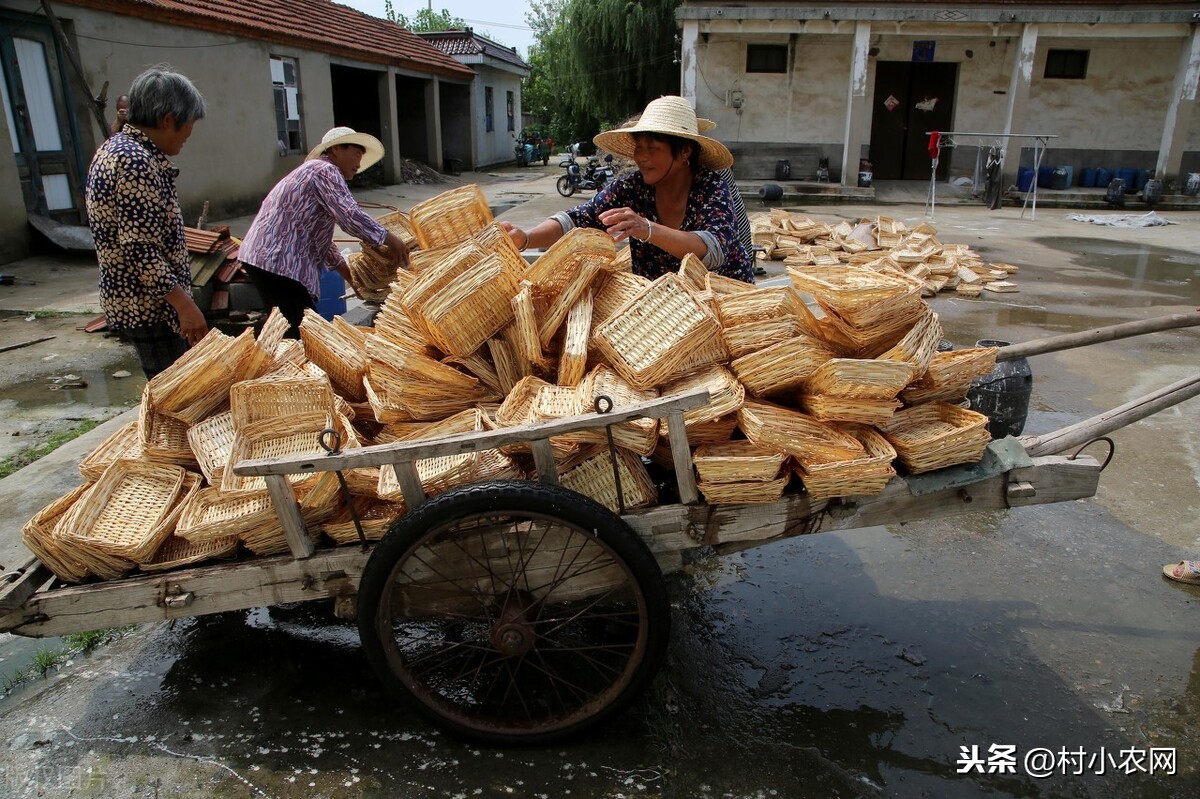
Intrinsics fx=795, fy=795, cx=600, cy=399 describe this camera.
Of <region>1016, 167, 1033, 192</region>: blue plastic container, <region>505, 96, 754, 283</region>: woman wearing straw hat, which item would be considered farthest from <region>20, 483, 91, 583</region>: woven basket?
<region>1016, 167, 1033, 192</region>: blue plastic container

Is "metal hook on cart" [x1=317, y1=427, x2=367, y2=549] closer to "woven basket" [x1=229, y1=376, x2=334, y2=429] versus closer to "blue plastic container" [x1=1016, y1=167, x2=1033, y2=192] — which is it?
"woven basket" [x1=229, y1=376, x2=334, y2=429]

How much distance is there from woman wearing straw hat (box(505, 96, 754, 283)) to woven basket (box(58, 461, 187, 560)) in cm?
154

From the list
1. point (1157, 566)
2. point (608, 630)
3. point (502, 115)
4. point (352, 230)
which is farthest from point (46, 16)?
point (502, 115)

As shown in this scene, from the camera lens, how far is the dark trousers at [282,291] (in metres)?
4.18

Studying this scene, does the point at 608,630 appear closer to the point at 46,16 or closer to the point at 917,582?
the point at 917,582

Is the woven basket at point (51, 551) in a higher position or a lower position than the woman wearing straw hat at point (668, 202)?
lower

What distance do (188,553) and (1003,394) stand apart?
270cm

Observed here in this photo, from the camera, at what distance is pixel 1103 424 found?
2.57m

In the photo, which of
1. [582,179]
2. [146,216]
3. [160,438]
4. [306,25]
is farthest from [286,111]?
[160,438]

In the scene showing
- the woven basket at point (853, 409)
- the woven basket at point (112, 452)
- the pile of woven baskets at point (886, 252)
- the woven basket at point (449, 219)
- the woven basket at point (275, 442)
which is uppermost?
the woven basket at point (449, 219)

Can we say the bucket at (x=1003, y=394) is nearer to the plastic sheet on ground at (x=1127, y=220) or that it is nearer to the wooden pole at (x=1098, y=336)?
the wooden pole at (x=1098, y=336)

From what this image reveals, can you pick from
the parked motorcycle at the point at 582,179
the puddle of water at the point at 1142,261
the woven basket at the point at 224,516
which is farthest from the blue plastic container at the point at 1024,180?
the woven basket at the point at 224,516

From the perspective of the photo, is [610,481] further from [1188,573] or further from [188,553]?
[1188,573]

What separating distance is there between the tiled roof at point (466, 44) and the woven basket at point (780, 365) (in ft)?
89.0
